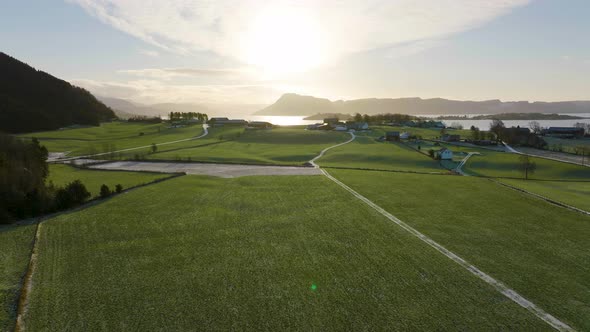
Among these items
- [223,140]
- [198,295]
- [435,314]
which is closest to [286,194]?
[198,295]

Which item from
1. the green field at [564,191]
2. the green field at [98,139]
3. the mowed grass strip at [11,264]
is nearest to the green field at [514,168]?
the green field at [564,191]

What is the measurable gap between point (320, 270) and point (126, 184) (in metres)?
31.0

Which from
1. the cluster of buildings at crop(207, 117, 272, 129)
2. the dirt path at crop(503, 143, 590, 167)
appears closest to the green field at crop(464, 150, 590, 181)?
the dirt path at crop(503, 143, 590, 167)

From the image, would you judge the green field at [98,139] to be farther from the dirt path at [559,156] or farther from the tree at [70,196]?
the dirt path at [559,156]

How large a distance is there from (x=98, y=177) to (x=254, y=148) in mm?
45039

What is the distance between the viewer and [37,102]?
502ft

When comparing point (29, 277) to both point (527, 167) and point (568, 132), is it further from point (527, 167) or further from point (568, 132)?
point (568, 132)

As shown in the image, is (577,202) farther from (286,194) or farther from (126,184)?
(126,184)

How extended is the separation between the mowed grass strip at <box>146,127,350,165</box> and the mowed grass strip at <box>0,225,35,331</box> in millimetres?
39945

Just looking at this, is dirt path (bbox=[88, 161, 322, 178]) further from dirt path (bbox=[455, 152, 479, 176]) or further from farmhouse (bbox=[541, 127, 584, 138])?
farmhouse (bbox=[541, 127, 584, 138])

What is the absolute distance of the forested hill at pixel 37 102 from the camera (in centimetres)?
12781

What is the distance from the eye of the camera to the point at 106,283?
1554 cm

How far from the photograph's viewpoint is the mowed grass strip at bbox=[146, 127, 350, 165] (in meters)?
67.5

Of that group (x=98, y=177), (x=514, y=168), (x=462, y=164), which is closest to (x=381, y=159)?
(x=462, y=164)
